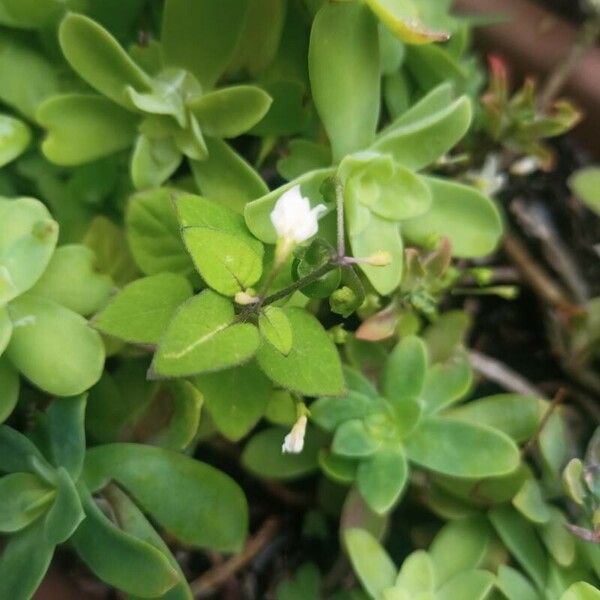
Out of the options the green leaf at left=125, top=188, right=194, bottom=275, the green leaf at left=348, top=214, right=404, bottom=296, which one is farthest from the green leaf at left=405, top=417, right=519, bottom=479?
the green leaf at left=125, top=188, right=194, bottom=275

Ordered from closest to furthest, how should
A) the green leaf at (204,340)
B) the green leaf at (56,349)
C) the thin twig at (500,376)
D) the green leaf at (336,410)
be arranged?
the green leaf at (204,340), the green leaf at (56,349), the green leaf at (336,410), the thin twig at (500,376)

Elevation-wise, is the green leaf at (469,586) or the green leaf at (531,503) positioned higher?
the green leaf at (531,503)

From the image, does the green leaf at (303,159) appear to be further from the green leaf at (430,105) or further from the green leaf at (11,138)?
the green leaf at (11,138)

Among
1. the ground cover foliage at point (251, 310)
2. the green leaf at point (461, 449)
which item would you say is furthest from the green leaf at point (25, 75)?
the green leaf at point (461, 449)

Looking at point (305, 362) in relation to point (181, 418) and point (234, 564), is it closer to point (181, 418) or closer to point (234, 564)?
point (181, 418)

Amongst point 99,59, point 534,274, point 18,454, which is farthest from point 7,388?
point 534,274

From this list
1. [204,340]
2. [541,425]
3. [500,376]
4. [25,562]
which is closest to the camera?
[204,340]
